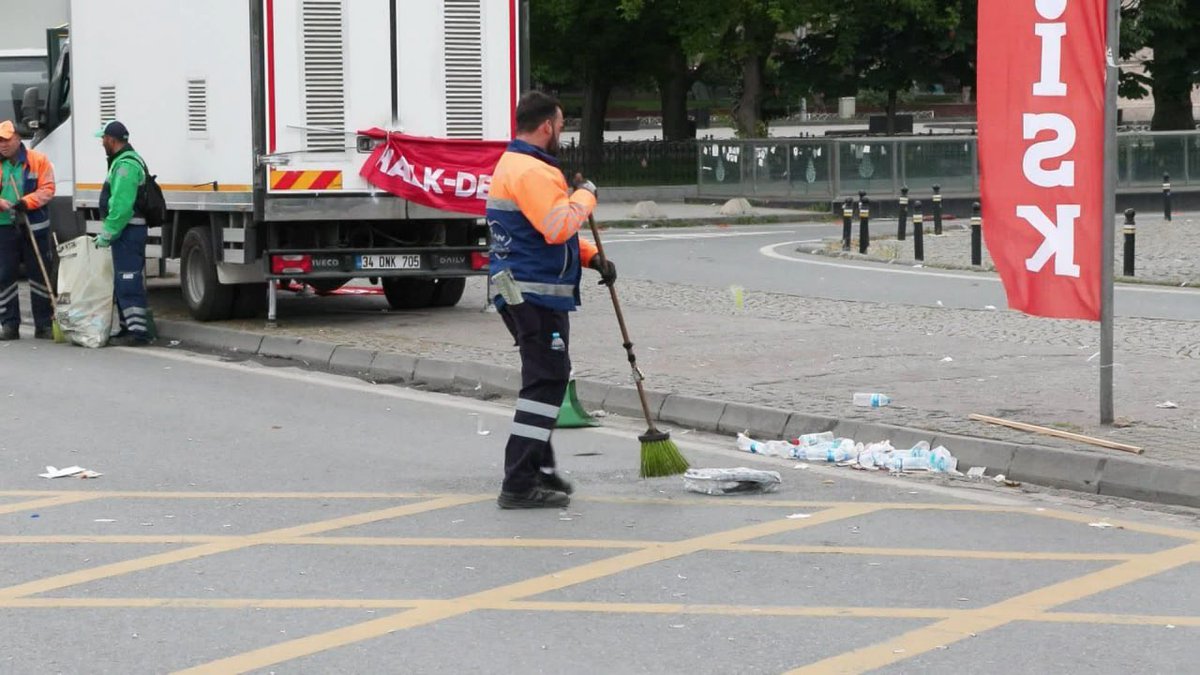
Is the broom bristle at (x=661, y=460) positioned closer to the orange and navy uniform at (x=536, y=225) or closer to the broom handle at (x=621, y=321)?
the broom handle at (x=621, y=321)

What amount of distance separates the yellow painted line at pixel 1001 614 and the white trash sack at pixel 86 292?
34.0 ft

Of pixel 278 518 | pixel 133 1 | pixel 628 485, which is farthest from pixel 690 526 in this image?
pixel 133 1

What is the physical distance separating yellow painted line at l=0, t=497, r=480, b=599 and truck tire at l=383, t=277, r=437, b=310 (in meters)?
9.20

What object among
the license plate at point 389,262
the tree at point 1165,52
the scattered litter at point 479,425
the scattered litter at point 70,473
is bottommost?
the scattered litter at point 479,425

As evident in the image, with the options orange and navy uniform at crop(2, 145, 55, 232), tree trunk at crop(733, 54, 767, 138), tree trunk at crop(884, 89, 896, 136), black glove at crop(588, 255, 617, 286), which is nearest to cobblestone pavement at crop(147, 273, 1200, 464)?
orange and navy uniform at crop(2, 145, 55, 232)

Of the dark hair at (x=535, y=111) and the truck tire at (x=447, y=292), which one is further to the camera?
the truck tire at (x=447, y=292)

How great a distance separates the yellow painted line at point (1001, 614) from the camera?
5902mm

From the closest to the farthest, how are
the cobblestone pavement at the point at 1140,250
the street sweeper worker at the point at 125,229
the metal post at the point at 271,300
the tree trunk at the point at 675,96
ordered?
the street sweeper worker at the point at 125,229 < the metal post at the point at 271,300 < the cobblestone pavement at the point at 1140,250 < the tree trunk at the point at 675,96

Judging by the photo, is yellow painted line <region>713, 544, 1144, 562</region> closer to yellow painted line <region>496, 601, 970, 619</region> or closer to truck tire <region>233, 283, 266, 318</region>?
yellow painted line <region>496, 601, 970, 619</region>

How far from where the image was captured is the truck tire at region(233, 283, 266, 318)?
1677 centimetres

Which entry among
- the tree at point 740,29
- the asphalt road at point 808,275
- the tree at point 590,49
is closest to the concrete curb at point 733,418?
the asphalt road at point 808,275

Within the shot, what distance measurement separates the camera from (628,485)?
9.20 metres

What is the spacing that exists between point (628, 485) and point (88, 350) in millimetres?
7679

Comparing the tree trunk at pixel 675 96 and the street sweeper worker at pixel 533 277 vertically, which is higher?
the tree trunk at pixel 675 96
